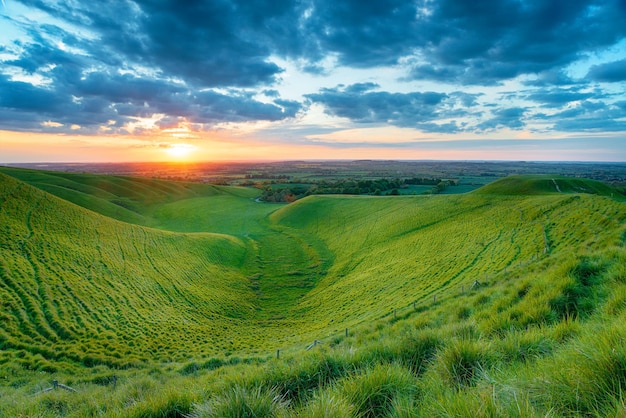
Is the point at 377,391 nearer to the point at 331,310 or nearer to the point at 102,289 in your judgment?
the point at 331,310

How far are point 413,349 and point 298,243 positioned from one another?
51.0 meters

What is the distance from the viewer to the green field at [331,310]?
297cm

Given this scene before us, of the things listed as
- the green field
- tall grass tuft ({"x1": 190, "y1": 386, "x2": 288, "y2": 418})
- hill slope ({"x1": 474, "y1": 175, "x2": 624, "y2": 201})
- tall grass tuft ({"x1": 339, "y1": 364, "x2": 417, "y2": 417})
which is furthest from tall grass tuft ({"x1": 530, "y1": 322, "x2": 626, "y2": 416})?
hill slope ({"x1": 474, "y1": 175, "x2": 624, "y2": 201})

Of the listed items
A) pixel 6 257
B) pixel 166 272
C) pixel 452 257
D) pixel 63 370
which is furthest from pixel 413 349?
pixel 166 272

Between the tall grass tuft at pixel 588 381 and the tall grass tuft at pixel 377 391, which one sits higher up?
the tall grass tuft at pixel 588 381

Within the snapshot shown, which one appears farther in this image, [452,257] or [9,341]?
[452,257]

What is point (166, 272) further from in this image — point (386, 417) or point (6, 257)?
point (386, 417)

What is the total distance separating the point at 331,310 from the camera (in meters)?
27.2

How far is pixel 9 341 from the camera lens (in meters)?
15.4

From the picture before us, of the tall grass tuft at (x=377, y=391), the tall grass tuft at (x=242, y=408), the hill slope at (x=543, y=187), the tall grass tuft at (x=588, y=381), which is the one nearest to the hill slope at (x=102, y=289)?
the tall grass tuft at (x=242, y=408)

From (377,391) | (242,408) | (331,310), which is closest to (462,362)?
(377,391)

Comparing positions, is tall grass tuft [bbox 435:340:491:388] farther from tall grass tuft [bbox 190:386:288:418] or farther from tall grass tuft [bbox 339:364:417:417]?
tall grass tuft [bbox 190:386:288:418]

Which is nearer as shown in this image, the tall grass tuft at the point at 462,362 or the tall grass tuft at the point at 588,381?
the tall grass tuft at the point at 588,381

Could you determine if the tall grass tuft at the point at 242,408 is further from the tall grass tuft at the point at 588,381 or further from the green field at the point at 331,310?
the tall grass tuft at the point at 588,381
